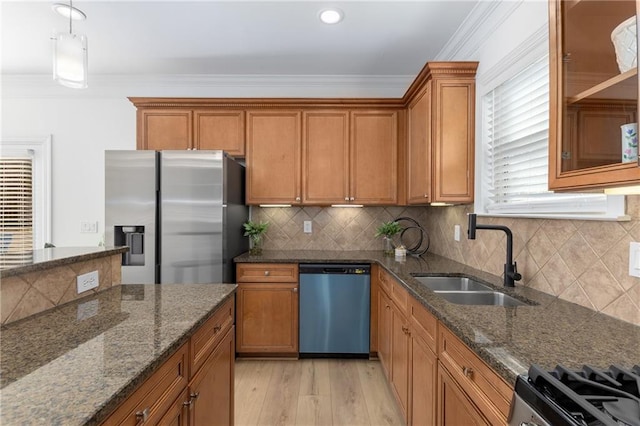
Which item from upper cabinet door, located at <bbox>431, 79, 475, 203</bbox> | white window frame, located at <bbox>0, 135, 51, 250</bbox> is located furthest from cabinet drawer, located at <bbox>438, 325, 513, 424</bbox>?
white window frame, located at <bbox>0, 135, 51, 250</bbox>

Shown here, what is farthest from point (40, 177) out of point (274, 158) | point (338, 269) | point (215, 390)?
point (215, 390)

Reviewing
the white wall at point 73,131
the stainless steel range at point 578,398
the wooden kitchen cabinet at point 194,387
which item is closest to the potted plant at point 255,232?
the wooden kitchen cabinet at point 194,387

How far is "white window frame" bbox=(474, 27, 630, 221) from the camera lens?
4.12 ft

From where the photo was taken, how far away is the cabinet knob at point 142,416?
2.62ft

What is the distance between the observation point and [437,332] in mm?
1388

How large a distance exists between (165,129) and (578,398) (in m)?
3.44

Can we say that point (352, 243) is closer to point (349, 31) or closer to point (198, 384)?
point (349, 31)

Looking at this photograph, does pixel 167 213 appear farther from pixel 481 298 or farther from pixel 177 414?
pixel 481 298

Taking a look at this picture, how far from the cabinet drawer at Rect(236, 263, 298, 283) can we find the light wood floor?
74 centimetres

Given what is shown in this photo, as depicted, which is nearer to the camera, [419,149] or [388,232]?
[419,149]

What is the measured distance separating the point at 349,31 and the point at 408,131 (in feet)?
3.39

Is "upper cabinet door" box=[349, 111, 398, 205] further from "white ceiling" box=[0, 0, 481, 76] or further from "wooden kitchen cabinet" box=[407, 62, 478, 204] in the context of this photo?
"wooden kitchen cabinet" box=[407, 62, 478, 204]

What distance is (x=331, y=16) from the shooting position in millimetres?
2332

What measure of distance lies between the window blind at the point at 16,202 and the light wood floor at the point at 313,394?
9.76 ft
